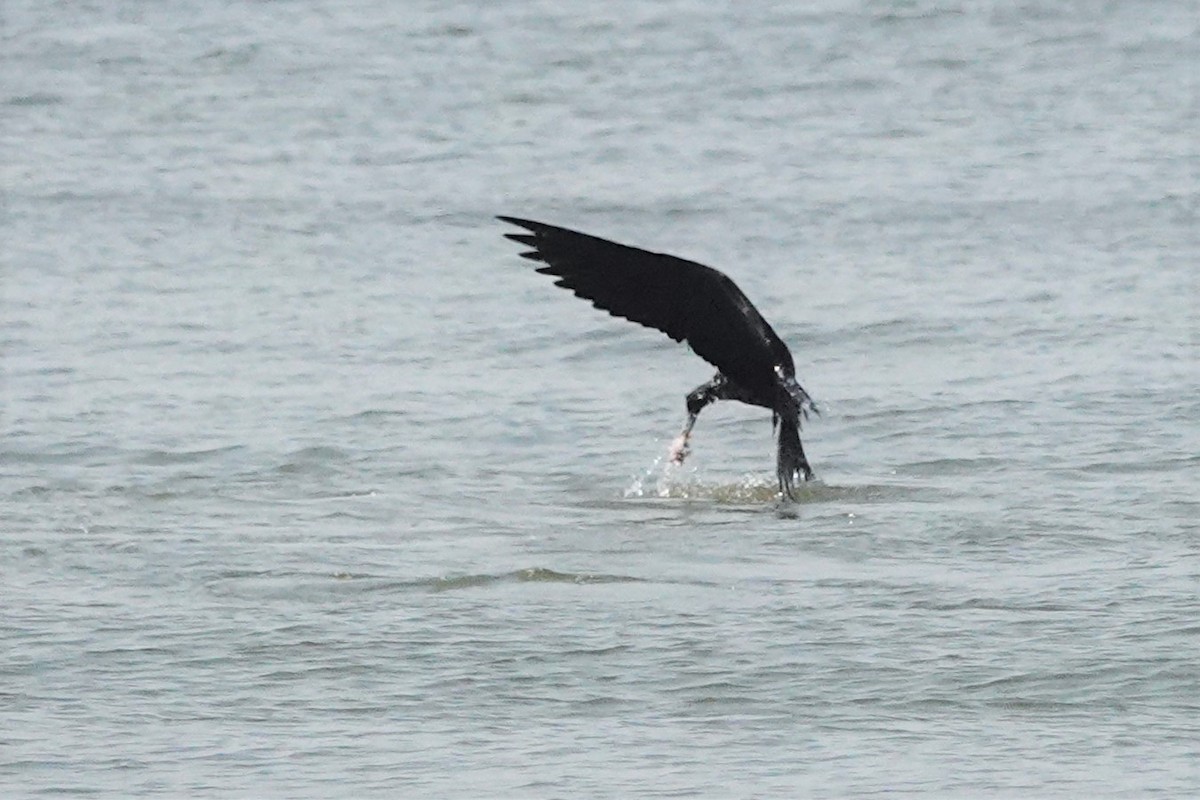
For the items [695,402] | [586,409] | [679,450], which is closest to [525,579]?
[679,450]

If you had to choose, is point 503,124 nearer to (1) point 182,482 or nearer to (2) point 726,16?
(2) point 726,16

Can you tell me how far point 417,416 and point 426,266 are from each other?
2805mm

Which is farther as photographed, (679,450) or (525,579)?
(679,450)

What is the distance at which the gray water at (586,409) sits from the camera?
637 centimetres

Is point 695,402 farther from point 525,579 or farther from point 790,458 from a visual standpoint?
point 525,579

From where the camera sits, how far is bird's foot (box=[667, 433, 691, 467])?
930 cm

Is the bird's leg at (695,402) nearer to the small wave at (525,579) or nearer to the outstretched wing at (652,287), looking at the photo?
the outstretched wing at (652,287)

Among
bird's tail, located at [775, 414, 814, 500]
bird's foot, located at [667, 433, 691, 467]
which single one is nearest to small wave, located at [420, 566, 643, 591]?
bird's tail, located at [775, 414, 814, 500]

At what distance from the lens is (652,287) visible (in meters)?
8.95

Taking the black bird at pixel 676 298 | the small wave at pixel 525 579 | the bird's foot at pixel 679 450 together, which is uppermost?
the black bird at pixel 676 298

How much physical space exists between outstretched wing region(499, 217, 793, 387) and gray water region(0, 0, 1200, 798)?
60cm

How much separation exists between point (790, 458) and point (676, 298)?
0.65 metres

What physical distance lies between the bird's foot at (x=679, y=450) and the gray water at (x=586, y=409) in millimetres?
163

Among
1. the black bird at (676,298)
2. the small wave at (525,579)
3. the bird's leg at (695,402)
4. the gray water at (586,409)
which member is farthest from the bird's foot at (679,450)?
the small wave at (525,579)
